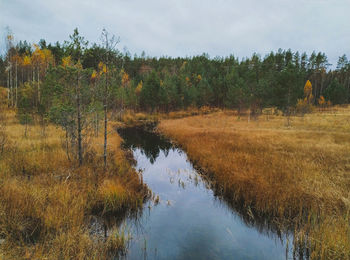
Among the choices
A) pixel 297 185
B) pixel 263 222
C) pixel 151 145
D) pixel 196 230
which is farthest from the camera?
pixel 151 145

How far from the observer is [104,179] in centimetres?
739

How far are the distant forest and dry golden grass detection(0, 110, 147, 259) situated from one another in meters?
2.44

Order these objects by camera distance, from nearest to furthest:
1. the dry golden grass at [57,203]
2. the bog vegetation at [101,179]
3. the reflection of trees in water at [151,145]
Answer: the dry golden grass at [57,203]
the bog vegetation at [101,179]
the reflection of trees in water at [151,145]

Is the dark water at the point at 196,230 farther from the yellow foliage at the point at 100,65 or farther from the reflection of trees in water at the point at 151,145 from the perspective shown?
the reflection of trees in water at the point at 151,145

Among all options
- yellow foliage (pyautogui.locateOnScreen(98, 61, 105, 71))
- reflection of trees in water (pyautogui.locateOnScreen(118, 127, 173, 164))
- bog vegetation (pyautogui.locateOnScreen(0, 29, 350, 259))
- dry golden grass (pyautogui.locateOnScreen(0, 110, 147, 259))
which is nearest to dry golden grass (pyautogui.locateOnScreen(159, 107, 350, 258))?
bog vegetation (pyautogui.locateOnScreen(0, 29, 350, 259))

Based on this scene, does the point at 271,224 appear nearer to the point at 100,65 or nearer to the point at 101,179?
the point at 101,179

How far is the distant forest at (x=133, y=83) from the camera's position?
25.9ft

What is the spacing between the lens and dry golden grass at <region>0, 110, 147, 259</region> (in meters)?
4.05

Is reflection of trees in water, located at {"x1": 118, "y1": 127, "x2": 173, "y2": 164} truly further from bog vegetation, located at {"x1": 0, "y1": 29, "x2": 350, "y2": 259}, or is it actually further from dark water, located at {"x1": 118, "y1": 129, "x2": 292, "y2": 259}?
dark water, located at {"x1": 118, "y1": 129, "x2": 292, "y2": 259}

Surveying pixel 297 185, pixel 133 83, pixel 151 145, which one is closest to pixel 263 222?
pixel 297 185

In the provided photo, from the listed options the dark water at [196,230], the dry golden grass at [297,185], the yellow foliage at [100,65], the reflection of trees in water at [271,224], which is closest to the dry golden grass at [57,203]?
the dark water at [196,230]

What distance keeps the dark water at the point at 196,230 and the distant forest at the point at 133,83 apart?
188 inches

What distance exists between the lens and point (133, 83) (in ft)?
168

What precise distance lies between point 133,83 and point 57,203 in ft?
159
